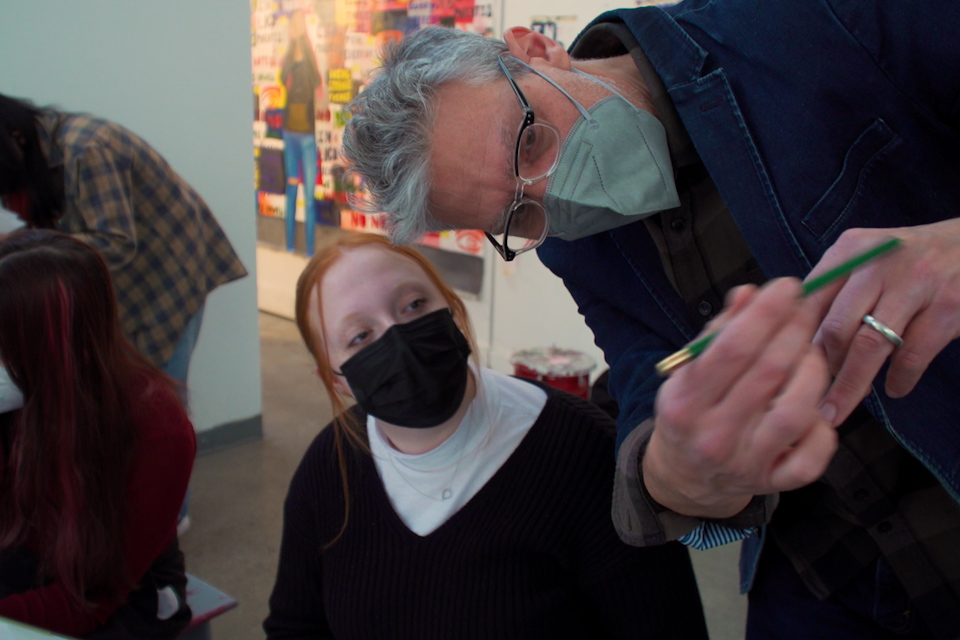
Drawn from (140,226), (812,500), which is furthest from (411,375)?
(140,226)

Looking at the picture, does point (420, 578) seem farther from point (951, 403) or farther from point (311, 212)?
point (311, 212)

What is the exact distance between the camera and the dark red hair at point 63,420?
1.46m

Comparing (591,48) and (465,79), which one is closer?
(465,79)

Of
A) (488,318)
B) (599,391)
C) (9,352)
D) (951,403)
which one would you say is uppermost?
(951,403)

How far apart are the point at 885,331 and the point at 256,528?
295 cm

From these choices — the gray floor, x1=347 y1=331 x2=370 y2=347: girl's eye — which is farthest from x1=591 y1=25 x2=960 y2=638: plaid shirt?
the gray floor

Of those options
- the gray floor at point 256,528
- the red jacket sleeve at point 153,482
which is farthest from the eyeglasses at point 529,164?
the gray floor at point 256,528

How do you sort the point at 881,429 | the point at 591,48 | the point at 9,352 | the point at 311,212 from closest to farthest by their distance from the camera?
the point at 881,429 → the point at 591,48 → the point at 9,352 → the point at 311,212

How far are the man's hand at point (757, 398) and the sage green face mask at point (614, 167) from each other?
19.5 inches

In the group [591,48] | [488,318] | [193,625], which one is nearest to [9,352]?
[193,625]

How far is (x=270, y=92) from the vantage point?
6039mm

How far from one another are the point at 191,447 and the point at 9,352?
39 cm

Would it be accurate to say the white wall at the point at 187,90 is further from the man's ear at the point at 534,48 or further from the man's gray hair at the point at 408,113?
the man's ear at the point at 534,48

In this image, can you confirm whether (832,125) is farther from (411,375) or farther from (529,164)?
(411,375)
